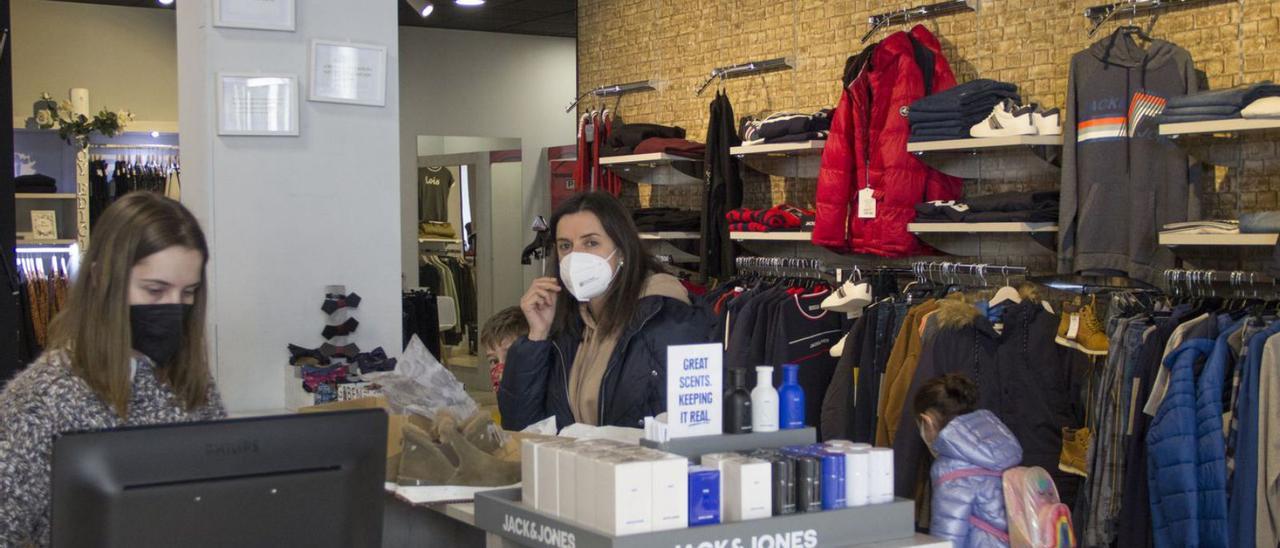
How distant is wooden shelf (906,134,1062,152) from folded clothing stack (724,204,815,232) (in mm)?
930

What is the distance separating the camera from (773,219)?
21.5ft

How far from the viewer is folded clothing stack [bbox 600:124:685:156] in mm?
7562

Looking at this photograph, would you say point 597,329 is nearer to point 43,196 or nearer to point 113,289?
point 113,289

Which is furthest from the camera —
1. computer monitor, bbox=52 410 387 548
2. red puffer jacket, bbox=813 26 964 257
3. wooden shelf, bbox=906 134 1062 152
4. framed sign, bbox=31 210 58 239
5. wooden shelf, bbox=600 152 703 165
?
framed sign, bbox=31 210 58 239

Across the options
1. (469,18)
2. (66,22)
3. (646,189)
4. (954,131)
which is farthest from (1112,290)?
(66,22)

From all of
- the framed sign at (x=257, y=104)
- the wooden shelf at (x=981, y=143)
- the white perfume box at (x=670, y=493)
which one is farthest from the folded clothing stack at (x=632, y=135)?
the white perfume box at (x=670, y=493)

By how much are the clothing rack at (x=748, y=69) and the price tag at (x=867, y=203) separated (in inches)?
50.1

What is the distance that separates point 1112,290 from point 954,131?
3.03 feet

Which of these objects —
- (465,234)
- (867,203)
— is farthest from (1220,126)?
(465,234)

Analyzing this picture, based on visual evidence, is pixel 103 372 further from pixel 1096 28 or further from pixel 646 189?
pixel 646 189

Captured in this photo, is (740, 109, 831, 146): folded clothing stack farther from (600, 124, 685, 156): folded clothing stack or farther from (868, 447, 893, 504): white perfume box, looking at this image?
(868, 447, 893, 504): white perfume box

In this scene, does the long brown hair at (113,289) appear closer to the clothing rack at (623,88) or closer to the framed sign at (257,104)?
the framed sign at (257,104)

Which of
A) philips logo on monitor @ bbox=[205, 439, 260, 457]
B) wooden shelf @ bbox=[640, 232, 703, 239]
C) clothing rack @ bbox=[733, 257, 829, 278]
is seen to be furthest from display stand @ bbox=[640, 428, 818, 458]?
wooden shelf @ bbox=[640, 232, 703, 239]

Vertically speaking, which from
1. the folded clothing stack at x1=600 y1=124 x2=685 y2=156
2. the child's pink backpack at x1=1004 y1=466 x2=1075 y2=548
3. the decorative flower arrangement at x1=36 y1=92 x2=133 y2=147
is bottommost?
the child's pink backpack at x1=1004 y1=466 x2=1075 y2=548
